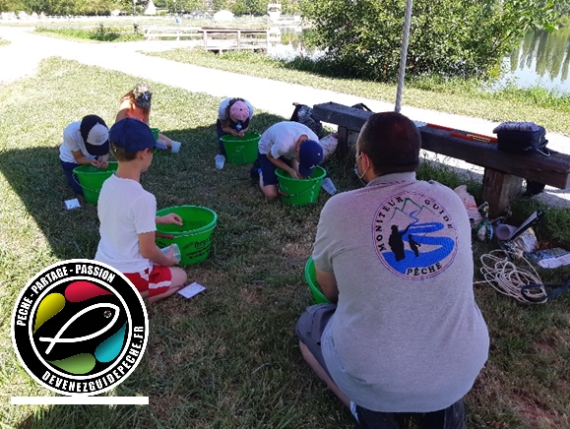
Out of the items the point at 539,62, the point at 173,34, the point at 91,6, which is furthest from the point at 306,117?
the point at 91,6

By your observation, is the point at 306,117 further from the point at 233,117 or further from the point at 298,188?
the point at 298,188

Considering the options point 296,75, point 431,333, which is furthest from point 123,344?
point 296,75

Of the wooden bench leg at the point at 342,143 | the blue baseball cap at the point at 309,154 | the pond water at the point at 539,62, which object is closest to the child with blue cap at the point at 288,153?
the blue baseball cap at the point at 309,154

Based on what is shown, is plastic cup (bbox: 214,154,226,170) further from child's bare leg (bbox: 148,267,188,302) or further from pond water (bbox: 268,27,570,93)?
pond water (bbox: 268,27,570,93)

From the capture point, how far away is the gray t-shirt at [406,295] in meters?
1.54

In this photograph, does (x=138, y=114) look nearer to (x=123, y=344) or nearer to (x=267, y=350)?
(x=267, y=350)

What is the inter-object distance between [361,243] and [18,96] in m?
10.6

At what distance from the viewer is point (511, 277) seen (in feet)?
9.95

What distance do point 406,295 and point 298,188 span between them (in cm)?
249

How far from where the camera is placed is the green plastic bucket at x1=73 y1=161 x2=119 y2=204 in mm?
3908

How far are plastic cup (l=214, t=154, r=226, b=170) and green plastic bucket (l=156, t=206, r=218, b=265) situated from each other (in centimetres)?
165

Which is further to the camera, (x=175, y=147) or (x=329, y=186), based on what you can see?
(x=175, y=147)

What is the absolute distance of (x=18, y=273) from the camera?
3.13 meters

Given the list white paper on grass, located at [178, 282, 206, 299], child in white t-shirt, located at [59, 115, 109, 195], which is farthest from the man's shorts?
child in white t-shirt, located at [59, 115, 109, 195]
